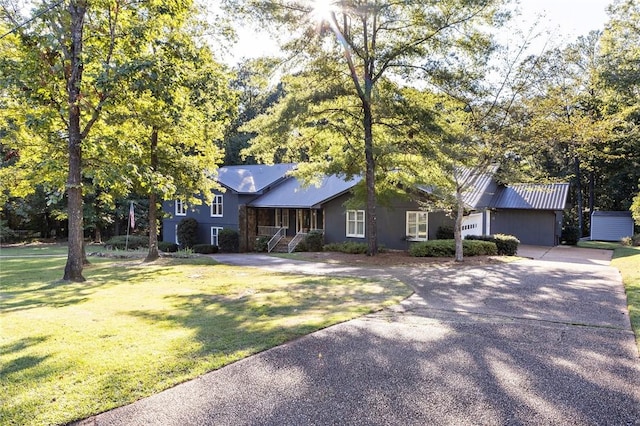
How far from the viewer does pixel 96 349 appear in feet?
18.7

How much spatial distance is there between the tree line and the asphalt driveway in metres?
8.04

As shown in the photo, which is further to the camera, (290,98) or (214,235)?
(214,235)

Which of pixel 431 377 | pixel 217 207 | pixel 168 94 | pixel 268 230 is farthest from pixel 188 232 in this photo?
pixel 431 377

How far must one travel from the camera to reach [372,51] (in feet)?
53.2

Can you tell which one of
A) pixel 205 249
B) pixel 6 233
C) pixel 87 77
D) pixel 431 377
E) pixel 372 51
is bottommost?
pixel 205 249

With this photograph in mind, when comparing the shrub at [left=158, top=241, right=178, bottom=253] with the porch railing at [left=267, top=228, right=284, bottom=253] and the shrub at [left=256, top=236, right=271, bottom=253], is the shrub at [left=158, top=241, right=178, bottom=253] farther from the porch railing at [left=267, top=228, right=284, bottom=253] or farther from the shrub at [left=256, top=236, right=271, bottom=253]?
the porch railing at [left=267, top=228, right=284, bottom=253]

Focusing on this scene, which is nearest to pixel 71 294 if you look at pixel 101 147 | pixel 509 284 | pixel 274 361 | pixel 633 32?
pixel 101 147

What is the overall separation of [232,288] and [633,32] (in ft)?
76.7

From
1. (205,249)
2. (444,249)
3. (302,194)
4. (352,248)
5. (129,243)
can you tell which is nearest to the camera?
(444,249)

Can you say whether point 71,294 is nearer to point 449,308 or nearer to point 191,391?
point 191,391

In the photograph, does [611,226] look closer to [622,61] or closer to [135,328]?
[622,61]

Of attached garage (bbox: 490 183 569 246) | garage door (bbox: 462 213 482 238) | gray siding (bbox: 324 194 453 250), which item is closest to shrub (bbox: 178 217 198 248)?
gray siding (bbox: 324 194 453 250)

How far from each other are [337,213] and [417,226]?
4.50m

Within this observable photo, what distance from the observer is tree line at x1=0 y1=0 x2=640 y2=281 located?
1123cm
